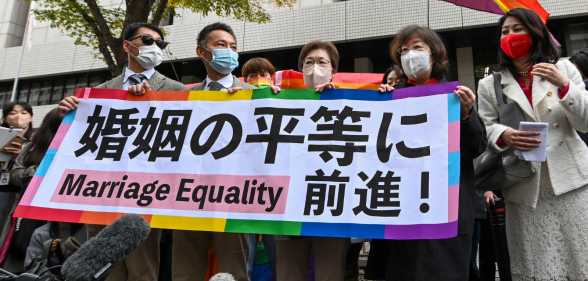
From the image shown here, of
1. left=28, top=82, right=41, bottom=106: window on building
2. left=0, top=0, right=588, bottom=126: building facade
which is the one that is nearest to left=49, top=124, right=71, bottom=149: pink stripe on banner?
left=0, top=0, right=588, bottom=126: building facade

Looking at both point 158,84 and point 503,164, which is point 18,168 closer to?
point 158,84

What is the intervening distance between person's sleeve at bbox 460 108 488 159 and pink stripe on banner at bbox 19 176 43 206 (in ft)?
8.83

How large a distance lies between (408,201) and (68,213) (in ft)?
6.90

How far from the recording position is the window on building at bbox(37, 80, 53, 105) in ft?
58.4

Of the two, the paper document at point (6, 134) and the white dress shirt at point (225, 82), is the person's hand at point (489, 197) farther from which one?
the paper document at point (6, 134)

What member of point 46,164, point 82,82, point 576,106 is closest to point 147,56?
point 46,164

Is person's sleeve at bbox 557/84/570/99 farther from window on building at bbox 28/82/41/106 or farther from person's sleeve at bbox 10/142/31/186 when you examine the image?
window on building at bbox 28/82/41/106

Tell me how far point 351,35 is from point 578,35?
5.79m

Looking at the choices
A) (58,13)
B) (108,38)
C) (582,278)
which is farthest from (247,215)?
(58,13)

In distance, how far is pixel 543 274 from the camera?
2.19 meters

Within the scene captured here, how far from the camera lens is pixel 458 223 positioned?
220 centimetres

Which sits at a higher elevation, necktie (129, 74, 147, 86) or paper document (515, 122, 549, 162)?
necktie (129, 74, 147, 86)

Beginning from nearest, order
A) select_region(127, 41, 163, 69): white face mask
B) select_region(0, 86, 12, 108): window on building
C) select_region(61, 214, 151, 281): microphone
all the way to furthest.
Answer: select_region(61, 214, 151, 281): microphone
select_region(127, 41, 163, 69): white face mask
select_region(0, 86, 12, 108): window on building

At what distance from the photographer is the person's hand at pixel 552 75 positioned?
7.43 ft
